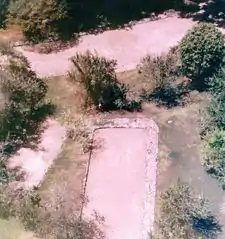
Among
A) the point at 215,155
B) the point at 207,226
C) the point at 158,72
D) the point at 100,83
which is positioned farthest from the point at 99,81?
the point at 207,226

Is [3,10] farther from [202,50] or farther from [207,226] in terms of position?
[207,226]

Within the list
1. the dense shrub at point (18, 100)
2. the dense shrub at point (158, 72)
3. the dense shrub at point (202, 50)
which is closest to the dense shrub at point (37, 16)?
the dense shrub at point (18, 100)

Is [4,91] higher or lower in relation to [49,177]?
higher

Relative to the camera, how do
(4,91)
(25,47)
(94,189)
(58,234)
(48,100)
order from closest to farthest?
(58,234), (94,189), (4,91), (48,100), (25,47)

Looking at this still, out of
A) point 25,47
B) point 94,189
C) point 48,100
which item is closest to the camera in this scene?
point 94,189

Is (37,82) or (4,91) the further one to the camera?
(37,82)

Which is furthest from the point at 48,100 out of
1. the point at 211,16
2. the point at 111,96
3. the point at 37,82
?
the point at 211,16

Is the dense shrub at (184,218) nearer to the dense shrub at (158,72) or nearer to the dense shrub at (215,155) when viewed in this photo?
the dense shrub at (215,155)

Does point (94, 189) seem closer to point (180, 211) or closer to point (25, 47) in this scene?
point (180, 211)
